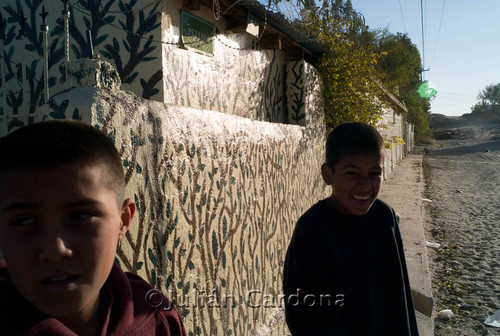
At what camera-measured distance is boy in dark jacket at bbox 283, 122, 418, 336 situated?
175 centimetres

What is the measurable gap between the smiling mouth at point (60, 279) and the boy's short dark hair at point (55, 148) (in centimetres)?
26

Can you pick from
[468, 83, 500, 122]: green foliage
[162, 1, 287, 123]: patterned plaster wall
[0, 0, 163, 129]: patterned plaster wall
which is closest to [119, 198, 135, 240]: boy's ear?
[162, 1, 287, 123]: patterned plaster wall

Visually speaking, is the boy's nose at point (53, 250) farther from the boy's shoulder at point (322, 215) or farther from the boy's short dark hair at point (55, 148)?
the boy's shoulder at point (322, 215)

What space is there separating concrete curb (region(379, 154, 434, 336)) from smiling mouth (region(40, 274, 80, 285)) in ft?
12.7

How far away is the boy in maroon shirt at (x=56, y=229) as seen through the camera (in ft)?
3.22

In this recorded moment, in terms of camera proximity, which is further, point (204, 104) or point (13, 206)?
point (204, 104)

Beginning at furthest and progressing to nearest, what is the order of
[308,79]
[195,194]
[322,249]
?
[308,79] → [195,194] → [322,249]

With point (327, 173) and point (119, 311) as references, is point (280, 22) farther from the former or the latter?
point (119, 311)

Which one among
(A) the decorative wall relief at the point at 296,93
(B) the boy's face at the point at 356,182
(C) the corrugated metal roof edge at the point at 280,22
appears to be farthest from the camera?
(A) the decorative wall relief at the point at 296,93

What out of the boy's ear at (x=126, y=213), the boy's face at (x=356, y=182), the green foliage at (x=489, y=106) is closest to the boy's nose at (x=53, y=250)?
the boy's ear at (x=126, y=213)

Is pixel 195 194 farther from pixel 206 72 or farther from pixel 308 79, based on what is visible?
pixel 308 79

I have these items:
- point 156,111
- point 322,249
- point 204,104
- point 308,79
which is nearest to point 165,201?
point 156,111

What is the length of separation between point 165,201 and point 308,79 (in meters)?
4.45

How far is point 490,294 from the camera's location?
503 centimetres
